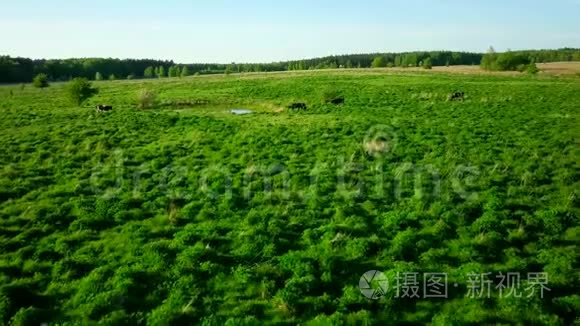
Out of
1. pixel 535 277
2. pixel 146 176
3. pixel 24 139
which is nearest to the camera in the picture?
pixel 535 277

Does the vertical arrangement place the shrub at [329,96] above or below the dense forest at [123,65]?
below

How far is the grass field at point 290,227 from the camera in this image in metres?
8.39

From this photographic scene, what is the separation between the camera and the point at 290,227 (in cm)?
1200

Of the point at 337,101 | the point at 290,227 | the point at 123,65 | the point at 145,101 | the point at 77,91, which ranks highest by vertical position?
the point at 123,65

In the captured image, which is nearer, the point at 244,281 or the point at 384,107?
the point at 244,281

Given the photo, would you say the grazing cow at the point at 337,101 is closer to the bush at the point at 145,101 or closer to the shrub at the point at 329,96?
the shrub at the point at 329,96

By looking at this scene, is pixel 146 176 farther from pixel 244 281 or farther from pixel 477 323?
pixel 477 323

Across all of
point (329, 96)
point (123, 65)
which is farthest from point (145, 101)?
point (123, 65)

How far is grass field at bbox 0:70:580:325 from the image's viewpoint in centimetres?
839

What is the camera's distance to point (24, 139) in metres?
24.3

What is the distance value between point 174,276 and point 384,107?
3036 centimetres

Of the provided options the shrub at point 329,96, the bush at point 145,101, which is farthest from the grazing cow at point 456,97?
the bush at point 145,101

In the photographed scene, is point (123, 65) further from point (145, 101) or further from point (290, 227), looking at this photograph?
point (290, 227)

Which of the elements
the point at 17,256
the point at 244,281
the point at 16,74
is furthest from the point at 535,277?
the point at 16,74
